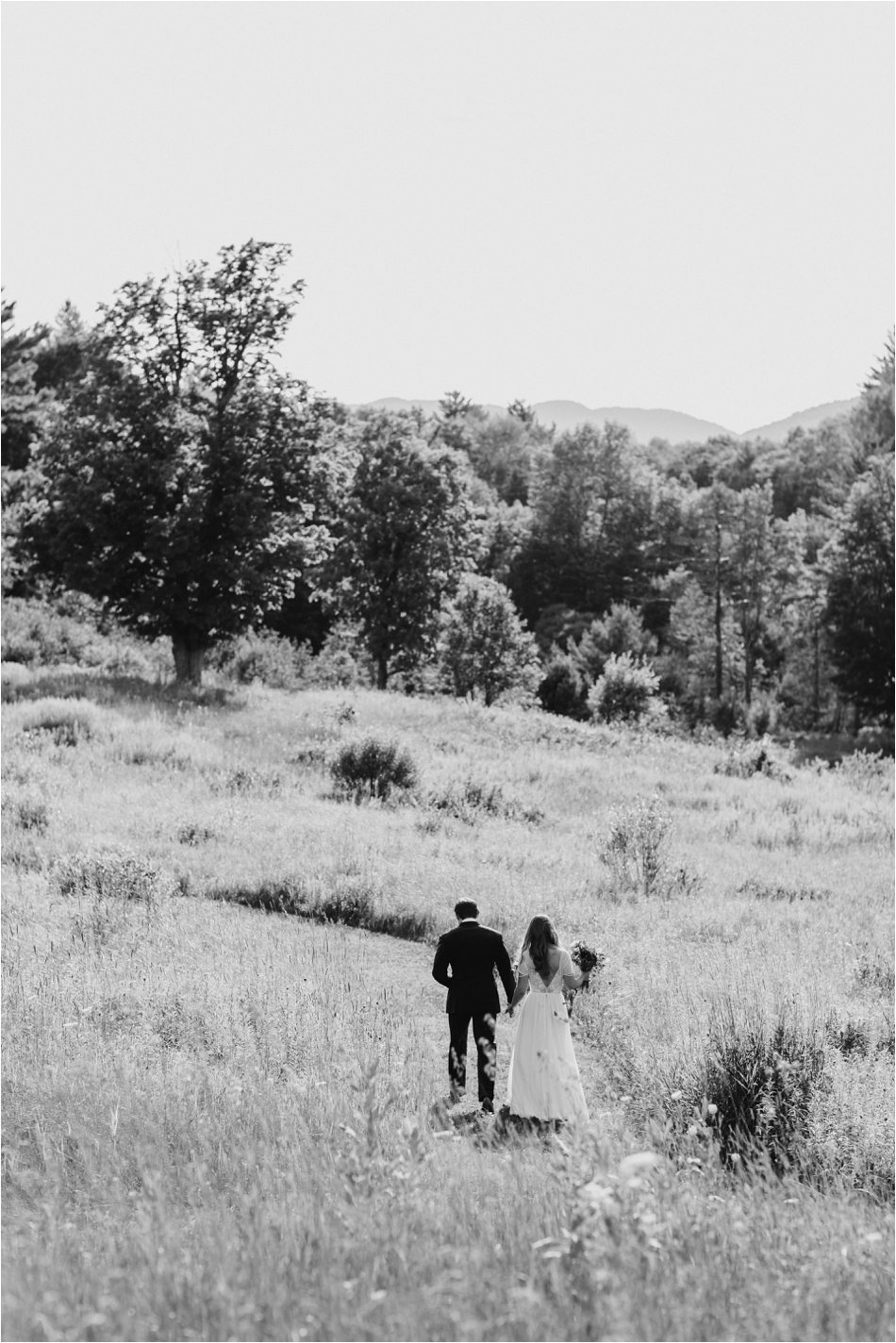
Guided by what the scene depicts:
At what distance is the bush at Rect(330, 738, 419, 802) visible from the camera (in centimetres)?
2073

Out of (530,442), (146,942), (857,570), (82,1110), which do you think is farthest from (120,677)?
(530,442)

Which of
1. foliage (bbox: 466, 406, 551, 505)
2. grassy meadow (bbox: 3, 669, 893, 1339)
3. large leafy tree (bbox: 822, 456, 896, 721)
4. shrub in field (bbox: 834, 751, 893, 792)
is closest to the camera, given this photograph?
grassy meadow (bbox: 3, 669, 893, 1339)

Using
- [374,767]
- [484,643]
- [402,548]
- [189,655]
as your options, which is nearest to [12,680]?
[189,655]

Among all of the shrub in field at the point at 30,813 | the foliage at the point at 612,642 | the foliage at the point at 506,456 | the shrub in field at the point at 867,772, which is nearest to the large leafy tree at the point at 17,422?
the shrub in field at the point at 30,813

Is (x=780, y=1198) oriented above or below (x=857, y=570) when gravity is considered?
below

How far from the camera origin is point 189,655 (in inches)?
1264

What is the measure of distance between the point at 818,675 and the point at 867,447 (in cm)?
1861

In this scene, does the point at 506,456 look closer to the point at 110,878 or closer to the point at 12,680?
the point at 12,680

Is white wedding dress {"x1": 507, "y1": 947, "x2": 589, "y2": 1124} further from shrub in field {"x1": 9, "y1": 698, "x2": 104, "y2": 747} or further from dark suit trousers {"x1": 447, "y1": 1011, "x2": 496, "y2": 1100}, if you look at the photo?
shrub in field {"x1": 9, "y1": 698, "x2": 104, "y2": 747}

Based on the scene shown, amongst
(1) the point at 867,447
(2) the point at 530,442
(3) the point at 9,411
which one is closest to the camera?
(3) the point at 9,411

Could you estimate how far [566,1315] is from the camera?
3641 millimetres

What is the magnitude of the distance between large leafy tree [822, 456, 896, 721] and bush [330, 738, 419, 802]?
1140 inches

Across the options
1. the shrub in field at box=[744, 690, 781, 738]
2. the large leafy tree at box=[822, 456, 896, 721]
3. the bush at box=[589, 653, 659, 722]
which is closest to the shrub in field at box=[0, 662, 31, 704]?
the bush at box=[589, 653, 659, 722]

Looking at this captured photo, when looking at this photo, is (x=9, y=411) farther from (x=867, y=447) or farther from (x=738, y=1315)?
(x=738, y=1315)
